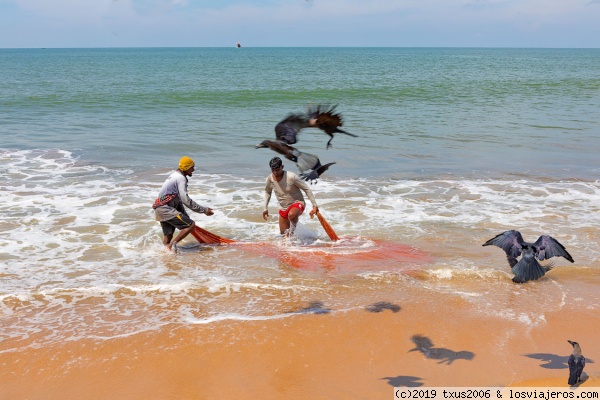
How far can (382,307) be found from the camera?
586 cm

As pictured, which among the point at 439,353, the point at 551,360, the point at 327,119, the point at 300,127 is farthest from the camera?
the point at 300,127

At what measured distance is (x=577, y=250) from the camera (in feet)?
25.3

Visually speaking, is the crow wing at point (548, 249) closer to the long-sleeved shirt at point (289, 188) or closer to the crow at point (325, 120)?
the crow at point (325, 120)

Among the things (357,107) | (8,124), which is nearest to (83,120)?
(8,124)

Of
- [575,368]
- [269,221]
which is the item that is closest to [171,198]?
[269,221]

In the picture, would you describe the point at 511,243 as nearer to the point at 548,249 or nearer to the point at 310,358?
the point at 548,249

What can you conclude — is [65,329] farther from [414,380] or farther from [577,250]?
[577,250]

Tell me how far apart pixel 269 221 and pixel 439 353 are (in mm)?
4707

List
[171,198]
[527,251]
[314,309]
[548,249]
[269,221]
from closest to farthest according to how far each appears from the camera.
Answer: [314,309] → [548,249] → [527,251] → [171,198] → [269,221]

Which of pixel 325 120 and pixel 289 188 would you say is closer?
pixel 325 120

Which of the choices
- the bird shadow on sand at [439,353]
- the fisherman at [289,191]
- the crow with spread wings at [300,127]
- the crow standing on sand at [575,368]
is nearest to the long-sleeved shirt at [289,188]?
the fisherman at [289,191]

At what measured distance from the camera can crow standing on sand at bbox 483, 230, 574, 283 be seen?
634 centimetres

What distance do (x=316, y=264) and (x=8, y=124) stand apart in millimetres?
15524

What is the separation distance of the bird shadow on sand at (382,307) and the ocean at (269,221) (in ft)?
0.34
